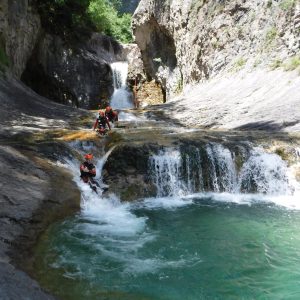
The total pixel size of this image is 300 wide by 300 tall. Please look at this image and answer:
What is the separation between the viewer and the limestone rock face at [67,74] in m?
30.0

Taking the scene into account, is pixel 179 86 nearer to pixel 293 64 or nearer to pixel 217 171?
pixel 293 64

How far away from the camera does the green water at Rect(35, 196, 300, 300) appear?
6.16 meters

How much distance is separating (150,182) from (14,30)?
16007mm

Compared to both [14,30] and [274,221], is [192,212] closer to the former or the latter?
[274,221]

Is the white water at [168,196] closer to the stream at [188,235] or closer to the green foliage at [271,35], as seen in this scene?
the stream at [188,235]

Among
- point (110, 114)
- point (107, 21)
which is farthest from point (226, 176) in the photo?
point (107, 21)

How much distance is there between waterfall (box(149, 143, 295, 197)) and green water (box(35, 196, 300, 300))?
1716 mm

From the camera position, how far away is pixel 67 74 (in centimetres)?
3061

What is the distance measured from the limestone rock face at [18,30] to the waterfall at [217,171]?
1395 cm

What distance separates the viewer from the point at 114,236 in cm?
848

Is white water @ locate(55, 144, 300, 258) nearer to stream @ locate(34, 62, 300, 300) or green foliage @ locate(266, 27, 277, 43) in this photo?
stream @ locate(34, 62, 300, 300)

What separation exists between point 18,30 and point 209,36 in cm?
1161

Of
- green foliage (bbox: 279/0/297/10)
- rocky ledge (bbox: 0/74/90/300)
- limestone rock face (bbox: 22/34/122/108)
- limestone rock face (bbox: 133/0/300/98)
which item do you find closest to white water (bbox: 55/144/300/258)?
rocky ledge (bbox: 0/74/90/300)

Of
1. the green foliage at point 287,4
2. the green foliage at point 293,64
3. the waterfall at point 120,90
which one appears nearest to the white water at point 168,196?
the green foliage at point 293,64
